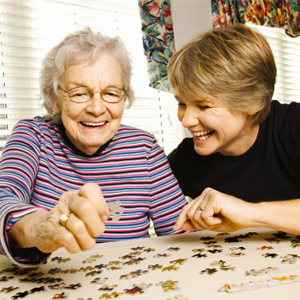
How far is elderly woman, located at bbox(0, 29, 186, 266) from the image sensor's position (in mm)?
1738

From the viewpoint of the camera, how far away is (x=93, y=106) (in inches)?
69.1

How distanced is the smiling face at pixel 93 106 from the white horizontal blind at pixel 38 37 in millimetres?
1848

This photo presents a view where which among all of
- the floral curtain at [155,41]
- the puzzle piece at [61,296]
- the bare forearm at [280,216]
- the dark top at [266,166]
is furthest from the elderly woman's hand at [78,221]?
the floral curtain at [155,41]

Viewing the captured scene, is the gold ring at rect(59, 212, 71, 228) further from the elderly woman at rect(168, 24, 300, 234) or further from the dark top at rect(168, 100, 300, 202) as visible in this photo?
the dark top at rect(168, 100, 300, 202)

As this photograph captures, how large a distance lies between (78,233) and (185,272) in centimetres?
43

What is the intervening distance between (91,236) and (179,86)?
1.18m

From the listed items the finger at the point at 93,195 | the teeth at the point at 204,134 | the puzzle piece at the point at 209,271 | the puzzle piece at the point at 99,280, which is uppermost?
the teeth at the point at 204,134

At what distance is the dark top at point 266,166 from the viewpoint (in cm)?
197

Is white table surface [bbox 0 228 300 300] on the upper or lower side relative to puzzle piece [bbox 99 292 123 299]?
lower

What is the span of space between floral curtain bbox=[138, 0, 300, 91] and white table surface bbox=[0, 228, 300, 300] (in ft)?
8.23

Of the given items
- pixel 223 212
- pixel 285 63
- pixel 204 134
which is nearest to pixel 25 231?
pixel 223 212

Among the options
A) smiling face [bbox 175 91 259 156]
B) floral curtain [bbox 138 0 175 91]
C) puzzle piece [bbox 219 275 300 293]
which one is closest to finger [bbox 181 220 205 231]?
smiling face [bbox 175 91 259 156]

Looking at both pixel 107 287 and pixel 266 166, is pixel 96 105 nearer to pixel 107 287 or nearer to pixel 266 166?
pixel 107 287

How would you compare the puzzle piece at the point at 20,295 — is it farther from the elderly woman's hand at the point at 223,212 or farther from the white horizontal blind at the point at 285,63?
the white horizontal blind at the point at 285,63
